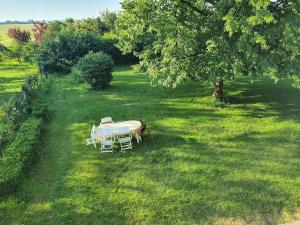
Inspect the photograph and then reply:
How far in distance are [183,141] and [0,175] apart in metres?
6.90

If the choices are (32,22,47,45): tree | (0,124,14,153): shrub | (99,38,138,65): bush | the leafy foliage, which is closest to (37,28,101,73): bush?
the leafy foliage

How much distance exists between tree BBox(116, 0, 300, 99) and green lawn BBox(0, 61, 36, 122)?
8.78 m

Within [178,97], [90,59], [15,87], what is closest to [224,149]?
[178,97]

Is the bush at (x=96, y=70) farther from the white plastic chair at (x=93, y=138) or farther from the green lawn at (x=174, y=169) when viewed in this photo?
the white plastic chair at (x=93, y=138)

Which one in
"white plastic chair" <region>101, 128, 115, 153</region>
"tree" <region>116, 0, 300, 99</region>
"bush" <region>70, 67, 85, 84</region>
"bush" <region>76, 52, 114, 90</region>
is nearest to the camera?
"tree" <region>116, 0, 300, 99</region>

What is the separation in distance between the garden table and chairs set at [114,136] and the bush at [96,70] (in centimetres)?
912

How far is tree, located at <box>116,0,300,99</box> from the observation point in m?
13.8

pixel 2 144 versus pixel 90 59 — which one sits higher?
pixel 90 59

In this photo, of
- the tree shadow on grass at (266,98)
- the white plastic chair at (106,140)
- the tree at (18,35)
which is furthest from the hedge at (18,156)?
the tree at (18,35)

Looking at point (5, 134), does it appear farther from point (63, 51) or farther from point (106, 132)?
point (63, 51)

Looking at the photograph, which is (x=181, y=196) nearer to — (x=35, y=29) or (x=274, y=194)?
(x=274, y=194)

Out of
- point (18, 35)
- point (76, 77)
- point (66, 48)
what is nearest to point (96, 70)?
point (76, 77)

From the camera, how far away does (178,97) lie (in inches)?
834

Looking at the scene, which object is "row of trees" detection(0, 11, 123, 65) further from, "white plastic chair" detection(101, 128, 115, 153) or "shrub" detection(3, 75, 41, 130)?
"white plastic chair" detection(101, 128, 115, 153)
